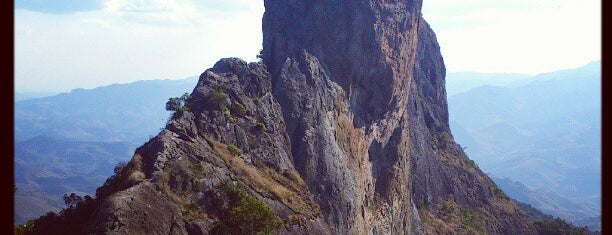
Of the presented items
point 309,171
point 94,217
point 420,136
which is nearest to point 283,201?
point 309,171

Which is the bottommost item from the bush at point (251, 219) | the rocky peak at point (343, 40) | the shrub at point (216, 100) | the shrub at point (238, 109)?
the bush at point (251, 219)

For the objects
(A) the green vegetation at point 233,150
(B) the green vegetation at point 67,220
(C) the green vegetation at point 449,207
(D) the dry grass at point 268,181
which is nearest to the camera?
(B) the green vegetation at point 67,220

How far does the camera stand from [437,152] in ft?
293

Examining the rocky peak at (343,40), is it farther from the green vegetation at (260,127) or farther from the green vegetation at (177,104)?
the green vegetation at (177,104)

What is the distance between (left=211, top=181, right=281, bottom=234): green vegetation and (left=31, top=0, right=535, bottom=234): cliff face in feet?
0.96

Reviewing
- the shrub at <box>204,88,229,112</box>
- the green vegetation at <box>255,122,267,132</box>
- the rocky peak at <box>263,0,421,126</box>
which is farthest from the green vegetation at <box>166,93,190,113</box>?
the rocky peak at <box>263,0,421,126</box>

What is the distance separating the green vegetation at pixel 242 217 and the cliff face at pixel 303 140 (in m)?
0.29

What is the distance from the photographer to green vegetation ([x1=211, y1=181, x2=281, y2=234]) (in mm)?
25723

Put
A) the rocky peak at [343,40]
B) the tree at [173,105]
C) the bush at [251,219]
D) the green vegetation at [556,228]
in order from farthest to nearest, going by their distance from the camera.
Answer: the green vegetation at [556,228] → the rocky peak at [343,40] → the tree at [173,105] → the bush at [251,219]

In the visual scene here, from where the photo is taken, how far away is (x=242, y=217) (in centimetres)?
2594

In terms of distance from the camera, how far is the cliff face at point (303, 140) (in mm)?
25875

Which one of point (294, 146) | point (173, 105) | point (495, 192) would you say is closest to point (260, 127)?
point (294, 146)

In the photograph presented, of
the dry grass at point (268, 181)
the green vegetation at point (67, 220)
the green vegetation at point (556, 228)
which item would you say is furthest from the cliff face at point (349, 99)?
the green vegetation at point (556, 228)

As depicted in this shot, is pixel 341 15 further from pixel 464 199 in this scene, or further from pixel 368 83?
pixel 464 199
